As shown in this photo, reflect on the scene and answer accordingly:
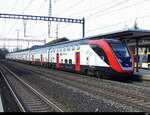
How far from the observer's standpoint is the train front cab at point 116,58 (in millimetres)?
14348

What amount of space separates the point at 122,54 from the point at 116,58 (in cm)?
82

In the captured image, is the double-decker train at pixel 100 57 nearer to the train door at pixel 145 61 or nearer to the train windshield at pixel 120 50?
the train windshield at pixel 120 50

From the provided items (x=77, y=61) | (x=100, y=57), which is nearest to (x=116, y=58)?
(x=100, y=57)

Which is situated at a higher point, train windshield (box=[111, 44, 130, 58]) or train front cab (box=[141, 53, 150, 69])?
train windshield (box=[111, 44, 130, 58])

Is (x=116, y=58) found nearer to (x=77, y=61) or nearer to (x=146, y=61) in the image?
(x=77, y=61)

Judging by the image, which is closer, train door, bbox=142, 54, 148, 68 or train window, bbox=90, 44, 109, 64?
train window, bbox=90, 44, 109, 64

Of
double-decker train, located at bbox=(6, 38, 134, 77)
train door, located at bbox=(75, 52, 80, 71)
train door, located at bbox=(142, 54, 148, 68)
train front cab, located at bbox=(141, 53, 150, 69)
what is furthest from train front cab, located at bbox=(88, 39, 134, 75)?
train door, located at bbox=(142, 54, 148, 68)

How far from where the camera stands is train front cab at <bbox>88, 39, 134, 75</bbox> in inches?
565

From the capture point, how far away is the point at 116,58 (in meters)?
14.4

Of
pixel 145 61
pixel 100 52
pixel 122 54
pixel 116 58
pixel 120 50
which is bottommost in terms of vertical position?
pixel 145 61

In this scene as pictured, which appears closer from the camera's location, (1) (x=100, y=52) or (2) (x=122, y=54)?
(2) (x=122, y=54)

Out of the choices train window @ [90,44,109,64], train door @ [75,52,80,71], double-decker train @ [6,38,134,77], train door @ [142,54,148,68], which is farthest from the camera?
train door @ [142,54,148,68]

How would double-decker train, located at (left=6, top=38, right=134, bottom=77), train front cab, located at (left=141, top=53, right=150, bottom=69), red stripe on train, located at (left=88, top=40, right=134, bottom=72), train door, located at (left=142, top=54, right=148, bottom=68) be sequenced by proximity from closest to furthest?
red stripe on train, located at (left=88, top=40, right=134, bottom=72) < double-decker train, located at (left=6, top=38, right=134, bottom=77) < train front cab, located at (left=141, top=53, right=150, bottom=69) < train door, located at (left=142, top=54, right=148, bottom=68)

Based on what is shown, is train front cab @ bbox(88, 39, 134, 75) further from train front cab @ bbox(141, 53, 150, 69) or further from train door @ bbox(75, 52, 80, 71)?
train front cab @ bbox(141, 53, 150, 69)
